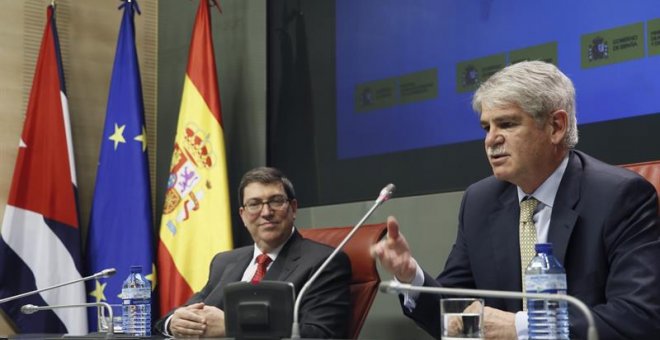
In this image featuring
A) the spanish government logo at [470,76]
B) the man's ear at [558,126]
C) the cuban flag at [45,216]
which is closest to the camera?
the man's ear at [558,126]

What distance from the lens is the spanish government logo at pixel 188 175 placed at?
5.19 meters

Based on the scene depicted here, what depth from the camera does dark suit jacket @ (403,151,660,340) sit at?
8.70ft

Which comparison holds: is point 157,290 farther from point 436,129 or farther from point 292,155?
point 436,129

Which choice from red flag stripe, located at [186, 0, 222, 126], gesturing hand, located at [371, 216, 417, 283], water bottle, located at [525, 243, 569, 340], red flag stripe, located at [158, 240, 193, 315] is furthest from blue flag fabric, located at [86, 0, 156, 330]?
water bottle, located at [525, 243, 569, 340]

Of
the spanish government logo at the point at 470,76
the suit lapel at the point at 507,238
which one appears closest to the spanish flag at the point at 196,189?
the spanish government logo at the point at 470,76

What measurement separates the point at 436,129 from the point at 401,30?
1.80 feet

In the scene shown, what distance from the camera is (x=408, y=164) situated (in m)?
4.58

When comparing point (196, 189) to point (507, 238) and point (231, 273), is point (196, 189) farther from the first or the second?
point (507, 238)

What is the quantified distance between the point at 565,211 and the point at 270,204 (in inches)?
60.0

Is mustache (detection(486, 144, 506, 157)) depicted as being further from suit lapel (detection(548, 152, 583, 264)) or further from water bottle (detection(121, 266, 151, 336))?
water bottle (detection(121, 266, 151, 336))

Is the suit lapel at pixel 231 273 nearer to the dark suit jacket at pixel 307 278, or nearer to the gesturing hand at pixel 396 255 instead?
the dark suit jacket at pixel 307 278

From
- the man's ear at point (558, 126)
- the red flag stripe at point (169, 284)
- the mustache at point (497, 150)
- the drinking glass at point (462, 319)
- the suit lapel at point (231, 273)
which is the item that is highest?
the man's ear at point (558, 126)

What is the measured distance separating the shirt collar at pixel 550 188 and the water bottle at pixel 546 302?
50 centimetres

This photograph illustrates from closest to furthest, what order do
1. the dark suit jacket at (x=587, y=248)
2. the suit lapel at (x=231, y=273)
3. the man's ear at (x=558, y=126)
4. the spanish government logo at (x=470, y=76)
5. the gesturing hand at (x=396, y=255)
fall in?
1. the dark suit jacket at (x=587, y=248)
2. the gesturing hand at (x=396, y=255)
3. the man's ear at (x=558, y=126)
4. the suit lapel at (x=231, y=273)
5. the spanish government logo at (x=470, y=76)
